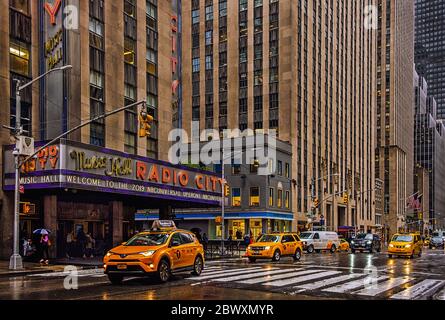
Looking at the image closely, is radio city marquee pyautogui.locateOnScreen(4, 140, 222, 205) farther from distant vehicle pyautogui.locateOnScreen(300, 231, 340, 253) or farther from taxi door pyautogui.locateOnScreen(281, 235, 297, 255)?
distant vehicle pyautogui.locateOnScreen(300, 231, 340, 253)

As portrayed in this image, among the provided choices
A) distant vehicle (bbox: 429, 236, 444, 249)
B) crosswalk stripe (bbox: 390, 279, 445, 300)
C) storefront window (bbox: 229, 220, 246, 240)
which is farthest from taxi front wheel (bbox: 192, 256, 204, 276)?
distant vehicle (bbox: 429, 236, 444, 249)

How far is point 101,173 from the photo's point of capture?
30.8 metres

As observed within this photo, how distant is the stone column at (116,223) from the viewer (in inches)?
1347

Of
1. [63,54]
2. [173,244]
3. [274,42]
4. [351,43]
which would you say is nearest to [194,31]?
[274,42]

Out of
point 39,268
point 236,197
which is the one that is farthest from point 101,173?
point 236,197

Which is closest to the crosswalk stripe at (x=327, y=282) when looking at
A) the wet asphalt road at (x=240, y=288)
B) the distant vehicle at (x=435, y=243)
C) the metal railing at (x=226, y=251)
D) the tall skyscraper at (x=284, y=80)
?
the wet asphalt road at (x=240, y=288)

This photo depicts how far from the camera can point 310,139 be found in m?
78.2

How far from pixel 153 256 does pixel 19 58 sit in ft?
64.7

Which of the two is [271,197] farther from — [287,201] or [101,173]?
[101,173]

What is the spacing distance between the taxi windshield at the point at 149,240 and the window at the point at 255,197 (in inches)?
1758

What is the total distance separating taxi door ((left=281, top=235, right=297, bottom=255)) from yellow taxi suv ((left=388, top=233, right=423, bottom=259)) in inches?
346

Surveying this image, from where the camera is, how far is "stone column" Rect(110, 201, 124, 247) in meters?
34.2

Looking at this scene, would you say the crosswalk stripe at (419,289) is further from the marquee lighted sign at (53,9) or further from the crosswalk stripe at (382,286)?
the marquee lighted sign at (53,9)
